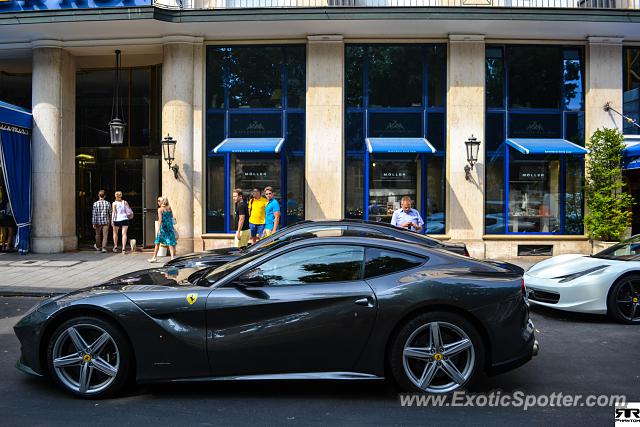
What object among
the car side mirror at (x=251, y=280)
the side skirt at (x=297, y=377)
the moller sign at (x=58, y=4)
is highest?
the moller sign at (x=58, y=4)

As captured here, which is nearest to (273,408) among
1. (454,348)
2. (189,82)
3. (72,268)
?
(454,348)

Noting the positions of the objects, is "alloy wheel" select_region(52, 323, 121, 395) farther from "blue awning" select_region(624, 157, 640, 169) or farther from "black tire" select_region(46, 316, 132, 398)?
"blue awning" select_region(624, 157, 640, 169)

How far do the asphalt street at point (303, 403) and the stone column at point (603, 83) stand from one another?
1106 cm

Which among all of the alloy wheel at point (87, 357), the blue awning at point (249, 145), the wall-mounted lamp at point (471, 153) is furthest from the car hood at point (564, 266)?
the blue awning at point (249, 145)

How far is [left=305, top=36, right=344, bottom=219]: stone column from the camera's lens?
14680 millimetres

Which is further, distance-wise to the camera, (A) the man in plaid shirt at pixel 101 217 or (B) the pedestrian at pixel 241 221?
(A) the man in plaid shirt at pixel 101 217

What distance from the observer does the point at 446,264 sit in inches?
184

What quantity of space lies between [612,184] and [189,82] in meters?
11.7

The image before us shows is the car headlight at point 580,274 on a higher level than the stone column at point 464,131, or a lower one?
lower

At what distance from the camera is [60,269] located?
40.2 ft

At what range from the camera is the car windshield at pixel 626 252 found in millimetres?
7727

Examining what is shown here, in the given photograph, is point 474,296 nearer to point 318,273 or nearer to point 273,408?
point 318,273

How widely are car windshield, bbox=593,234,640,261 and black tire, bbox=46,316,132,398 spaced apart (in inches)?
268

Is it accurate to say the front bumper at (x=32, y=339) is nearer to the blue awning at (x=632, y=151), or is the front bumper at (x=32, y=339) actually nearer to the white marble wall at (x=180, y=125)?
the white marble wall at (x=180, y=125)
